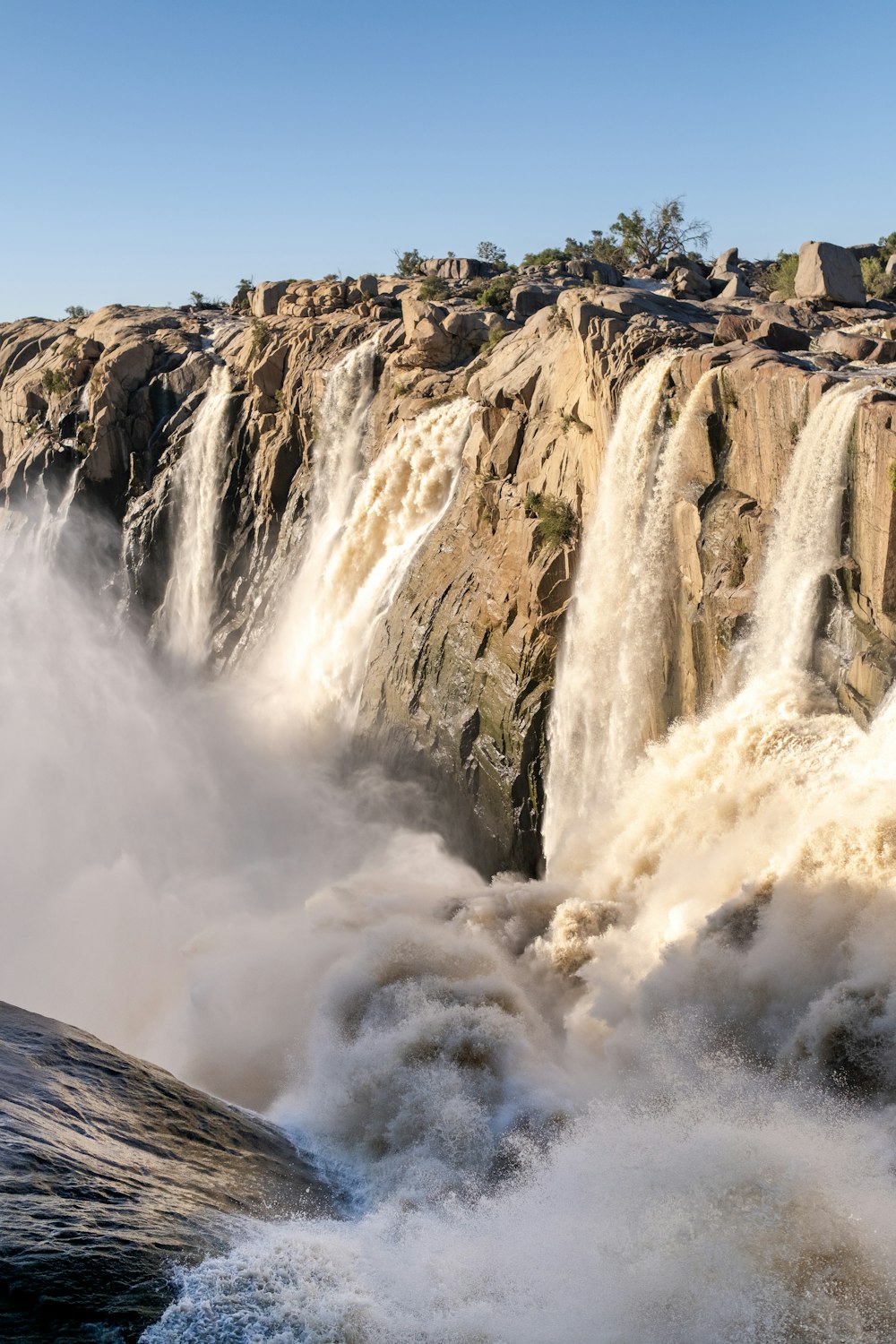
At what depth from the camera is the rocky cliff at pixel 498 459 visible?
1752cm

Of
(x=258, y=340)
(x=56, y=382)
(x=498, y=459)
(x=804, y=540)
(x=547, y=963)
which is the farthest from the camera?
(x=56, y=382)

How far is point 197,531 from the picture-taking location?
37.0 m

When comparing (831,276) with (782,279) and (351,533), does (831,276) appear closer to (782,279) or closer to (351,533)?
(782,279)

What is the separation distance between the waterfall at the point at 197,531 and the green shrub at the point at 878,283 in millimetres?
21643

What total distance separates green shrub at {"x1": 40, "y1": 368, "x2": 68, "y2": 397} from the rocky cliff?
5.0 inches

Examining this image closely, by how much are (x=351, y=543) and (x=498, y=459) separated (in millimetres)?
5829

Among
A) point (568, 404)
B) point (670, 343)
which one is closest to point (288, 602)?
point (568, 404)

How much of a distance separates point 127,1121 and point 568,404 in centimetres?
1749

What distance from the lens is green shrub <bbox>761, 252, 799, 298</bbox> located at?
32094 mm

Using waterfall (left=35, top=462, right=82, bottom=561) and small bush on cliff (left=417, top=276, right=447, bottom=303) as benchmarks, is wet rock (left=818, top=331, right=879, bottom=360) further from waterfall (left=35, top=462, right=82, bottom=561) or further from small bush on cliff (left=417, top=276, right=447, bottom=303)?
waterfall (left=35, top=462, right=82, bottom=561)

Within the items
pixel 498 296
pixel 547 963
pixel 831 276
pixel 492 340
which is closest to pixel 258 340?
pixel 498 296

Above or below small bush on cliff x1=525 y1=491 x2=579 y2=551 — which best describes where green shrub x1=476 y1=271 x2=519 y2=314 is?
above

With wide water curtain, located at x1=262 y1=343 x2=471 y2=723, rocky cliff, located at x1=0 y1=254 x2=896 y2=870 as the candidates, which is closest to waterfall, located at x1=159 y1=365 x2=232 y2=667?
rocky cliff, located at x1=0 y1=254 x2=896 y2=870

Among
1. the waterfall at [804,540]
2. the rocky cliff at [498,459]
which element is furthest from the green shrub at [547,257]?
the waterfall at [804,540]
